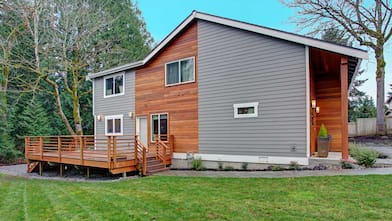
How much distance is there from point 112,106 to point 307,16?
1436 centimetres

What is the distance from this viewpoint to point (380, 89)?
55.0 feet

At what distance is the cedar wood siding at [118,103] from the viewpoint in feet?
43.0

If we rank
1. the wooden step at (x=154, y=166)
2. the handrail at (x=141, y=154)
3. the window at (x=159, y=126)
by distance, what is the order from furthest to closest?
the window at (x=159, y=126)
the wooden step at (x=154, y=166)
the handrail at (x=141, y=154)

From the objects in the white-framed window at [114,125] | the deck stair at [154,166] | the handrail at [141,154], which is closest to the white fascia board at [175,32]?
the white-framed window at [114,125]

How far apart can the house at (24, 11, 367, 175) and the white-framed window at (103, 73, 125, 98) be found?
349mm

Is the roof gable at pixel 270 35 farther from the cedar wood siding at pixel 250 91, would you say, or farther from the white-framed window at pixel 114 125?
the white-framed window at pixel 114 125

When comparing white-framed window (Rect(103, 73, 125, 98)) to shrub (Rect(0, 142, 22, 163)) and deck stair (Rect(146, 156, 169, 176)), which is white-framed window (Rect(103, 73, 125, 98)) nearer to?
deck stair (Rect(146, 156, 169, 176))

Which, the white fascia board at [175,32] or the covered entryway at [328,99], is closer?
the covered entryway at [328,99]

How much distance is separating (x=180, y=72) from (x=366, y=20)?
13.6 meters

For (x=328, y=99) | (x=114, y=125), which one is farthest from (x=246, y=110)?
(x=114, y=125)

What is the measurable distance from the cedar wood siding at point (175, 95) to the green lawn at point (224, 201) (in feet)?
13.7

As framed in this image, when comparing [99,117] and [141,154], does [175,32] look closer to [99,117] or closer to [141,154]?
[141,154]

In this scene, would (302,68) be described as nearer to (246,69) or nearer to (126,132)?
(246,69)

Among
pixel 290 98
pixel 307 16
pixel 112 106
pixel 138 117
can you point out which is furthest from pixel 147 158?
pixel 307 16
